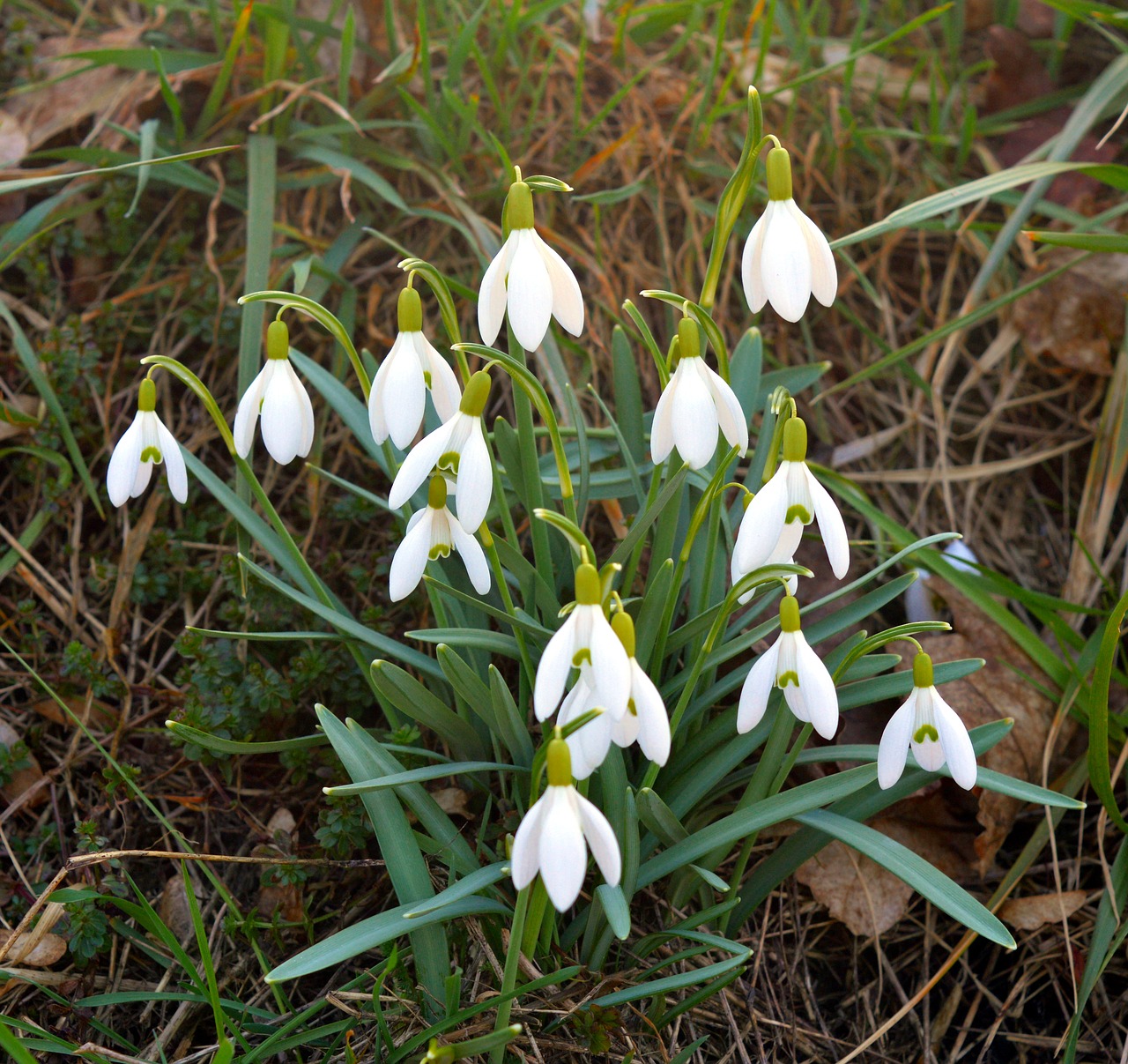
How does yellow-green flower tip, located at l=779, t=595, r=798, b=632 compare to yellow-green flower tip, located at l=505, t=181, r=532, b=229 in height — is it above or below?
below

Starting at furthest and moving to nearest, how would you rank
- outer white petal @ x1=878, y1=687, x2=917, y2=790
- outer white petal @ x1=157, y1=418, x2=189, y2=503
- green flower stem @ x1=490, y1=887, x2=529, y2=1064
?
outer white petal @ x1=157, y1=418, x2=189, y2=503, outer white petal @ x1=878, y1=687, x2=917, y2=790, green flower stem @ x1=490, y1=887, x2=529, y2=1064

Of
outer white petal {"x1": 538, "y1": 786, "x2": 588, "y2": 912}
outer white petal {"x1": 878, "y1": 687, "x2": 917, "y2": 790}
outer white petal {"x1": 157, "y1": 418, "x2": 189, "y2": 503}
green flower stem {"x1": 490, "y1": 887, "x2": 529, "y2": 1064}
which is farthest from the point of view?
outer white petal {"x1": 157, "y1": 418, "x2": 189, "y2": 503}

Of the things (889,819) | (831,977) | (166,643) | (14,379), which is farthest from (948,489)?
(14,379)

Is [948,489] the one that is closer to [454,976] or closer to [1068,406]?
[1068,406]

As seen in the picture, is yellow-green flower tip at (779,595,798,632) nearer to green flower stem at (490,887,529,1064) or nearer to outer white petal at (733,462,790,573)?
outer white petal at (733,462,790,573)

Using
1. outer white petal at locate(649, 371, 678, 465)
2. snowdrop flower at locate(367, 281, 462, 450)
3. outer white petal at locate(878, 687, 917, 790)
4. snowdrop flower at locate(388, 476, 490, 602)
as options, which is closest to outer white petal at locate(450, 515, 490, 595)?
snowdrop flower at locate(388, 476, 490, 602)

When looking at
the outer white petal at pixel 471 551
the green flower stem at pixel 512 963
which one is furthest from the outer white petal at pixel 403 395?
the green flower stem at pixel 512 963

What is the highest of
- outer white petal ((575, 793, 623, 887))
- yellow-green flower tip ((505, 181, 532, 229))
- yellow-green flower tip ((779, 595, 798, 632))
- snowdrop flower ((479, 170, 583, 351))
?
yellow-green flower tip ((505, 181, 532, 229))

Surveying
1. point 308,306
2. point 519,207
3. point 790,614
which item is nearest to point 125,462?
point 308,306
